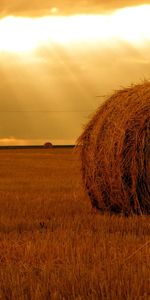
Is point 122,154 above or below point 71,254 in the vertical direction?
above

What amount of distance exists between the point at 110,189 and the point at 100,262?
4173mm

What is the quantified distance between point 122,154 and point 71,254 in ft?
11.9

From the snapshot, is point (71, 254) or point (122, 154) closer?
point (71, 254)

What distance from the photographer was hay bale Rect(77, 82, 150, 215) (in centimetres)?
930

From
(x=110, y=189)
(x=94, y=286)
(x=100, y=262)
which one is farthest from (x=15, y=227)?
(x=94, y=286)

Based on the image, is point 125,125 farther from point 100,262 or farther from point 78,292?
point 78,292

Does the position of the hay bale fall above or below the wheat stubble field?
above

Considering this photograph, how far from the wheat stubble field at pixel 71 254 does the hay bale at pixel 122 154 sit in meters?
0.42

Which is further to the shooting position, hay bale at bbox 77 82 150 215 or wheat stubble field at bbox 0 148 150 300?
hay bale at bbox 77 82 150 215

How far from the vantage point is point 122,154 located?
9398 mm

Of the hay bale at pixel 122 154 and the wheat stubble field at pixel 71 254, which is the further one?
the hay bale at pixel 122 154

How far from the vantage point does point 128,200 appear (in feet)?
31.1

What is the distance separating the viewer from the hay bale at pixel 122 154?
9305 millimetres

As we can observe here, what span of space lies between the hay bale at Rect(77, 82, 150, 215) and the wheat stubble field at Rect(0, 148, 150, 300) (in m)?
0.42
